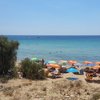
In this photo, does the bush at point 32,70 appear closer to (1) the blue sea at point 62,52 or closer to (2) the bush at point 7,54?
(2) the bush at point 7,54

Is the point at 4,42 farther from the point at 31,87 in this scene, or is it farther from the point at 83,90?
the point at 83,90

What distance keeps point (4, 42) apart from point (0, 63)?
157 cm

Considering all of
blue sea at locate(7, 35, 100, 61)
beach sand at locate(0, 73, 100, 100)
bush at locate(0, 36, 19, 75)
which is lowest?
blue sea at locate(7, 35, 100, 61)

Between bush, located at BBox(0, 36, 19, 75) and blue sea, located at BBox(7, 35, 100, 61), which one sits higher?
bush, located at BBox(0, 36, 19, 75)

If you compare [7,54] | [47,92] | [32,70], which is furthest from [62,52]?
[47,92]

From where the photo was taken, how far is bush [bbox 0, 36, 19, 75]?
19.3 metres

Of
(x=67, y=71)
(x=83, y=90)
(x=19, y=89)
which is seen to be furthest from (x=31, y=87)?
(x=67, y=71)

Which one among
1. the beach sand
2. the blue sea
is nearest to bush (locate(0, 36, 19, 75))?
the beach sand

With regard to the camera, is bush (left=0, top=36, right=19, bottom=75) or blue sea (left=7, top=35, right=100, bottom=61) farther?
blue sea (left=7, top=35, right=100, bottom=61)

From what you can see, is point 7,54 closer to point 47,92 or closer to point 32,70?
point 32,70

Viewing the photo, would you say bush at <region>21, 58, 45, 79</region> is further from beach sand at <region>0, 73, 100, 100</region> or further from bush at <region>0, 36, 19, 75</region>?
beach sand at <region>0, 73, 100, 100</region>

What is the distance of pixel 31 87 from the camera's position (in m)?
15.0

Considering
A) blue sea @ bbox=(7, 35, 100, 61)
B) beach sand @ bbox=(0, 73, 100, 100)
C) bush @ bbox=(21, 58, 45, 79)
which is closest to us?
beach sand @ bbox=(0, 73, 100, 100)

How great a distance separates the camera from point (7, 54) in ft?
63.9
